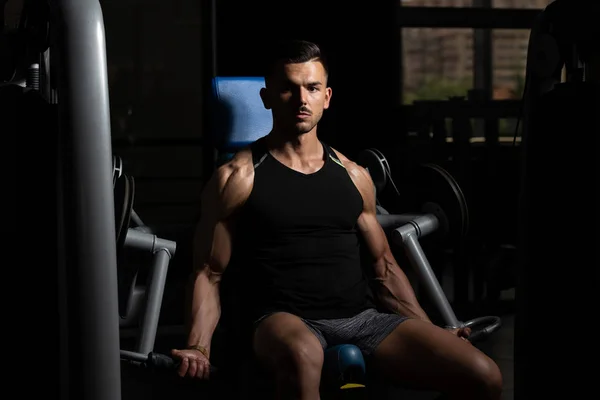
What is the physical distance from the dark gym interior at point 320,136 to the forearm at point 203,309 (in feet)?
0.30

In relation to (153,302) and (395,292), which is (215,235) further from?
(153,302)

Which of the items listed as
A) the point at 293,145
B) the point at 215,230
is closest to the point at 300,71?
the point at 293,145

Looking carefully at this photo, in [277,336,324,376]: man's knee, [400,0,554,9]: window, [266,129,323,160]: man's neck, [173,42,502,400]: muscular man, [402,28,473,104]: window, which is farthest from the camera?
[402,28,473,104]: window

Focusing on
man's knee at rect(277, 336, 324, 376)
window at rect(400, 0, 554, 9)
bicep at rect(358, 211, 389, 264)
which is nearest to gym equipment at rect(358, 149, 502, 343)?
bicep at rect(358, 211, 389, 264)

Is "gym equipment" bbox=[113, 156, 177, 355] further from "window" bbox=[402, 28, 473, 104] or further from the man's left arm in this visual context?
"window" bbox=[402, 28, 473, 104]

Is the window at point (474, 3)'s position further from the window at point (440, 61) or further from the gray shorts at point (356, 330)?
the gray shorts at point (356, 330)

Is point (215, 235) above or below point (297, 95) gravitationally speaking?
below

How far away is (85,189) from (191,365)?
0.59 m

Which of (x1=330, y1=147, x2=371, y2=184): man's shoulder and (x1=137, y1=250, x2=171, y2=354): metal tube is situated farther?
(x1=137, y1=250, x2=171, y2=354): metal tube

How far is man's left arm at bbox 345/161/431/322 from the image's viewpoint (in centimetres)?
204

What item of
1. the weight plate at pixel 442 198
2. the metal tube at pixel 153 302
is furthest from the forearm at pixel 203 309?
the weight plate at pixel 442 198

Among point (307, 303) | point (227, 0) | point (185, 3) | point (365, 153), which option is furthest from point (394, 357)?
point (185, 3)

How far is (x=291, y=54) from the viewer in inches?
76.4

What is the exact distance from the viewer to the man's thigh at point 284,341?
1740 mm
